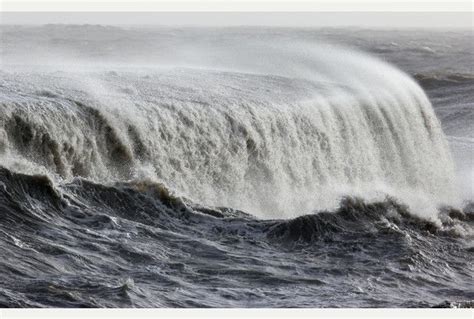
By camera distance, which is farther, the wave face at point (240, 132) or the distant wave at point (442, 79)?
the distant wave at point (442, 79)

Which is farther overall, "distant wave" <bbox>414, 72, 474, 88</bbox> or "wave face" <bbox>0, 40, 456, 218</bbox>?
"distant wave" <bbox>414, 72, 474, 88</bbox>

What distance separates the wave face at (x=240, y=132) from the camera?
11898mm

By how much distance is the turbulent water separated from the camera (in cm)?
891

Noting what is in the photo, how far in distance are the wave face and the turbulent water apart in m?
0.03

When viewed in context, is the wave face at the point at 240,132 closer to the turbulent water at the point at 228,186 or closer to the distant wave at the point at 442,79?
the turbulent water at the point at 228,186

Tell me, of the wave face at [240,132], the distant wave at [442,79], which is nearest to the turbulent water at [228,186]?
the wave face at [240,132]

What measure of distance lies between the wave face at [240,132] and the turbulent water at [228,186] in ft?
0.09

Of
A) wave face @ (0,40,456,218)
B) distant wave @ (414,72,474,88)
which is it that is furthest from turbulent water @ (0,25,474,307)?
distant wave @ (414,72,474,88)

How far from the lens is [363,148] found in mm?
15805

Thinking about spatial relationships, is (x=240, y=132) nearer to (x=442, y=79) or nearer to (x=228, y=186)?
(x=228, y=186)

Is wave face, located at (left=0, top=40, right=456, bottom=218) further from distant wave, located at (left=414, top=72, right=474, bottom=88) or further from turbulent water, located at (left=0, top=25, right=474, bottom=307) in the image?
distant wave, located at (left=414, top=72, right=474, bottom=88)
